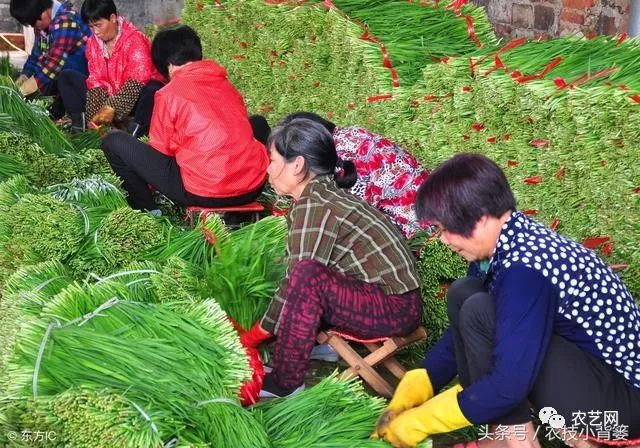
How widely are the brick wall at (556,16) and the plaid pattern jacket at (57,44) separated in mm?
3272

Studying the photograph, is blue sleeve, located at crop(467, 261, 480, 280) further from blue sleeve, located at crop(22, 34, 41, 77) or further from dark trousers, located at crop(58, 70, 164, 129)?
blue sleeve, located at crop(22, 34, 41, 77)

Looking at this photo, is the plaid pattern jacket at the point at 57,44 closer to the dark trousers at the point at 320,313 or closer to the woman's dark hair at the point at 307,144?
the woman's dark hair at the point at 307,144

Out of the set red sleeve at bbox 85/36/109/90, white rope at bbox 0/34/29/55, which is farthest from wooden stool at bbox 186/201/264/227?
white rope at bbox 0/34/29/55

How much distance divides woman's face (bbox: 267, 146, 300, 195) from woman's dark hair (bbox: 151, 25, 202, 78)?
140 centimetres

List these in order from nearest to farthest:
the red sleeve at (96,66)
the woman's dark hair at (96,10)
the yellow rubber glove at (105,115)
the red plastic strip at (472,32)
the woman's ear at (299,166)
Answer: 1. the woman's ear at (299,166)
2. the red plastic strip at (472,32)
3. the woman's dark hair at (96,10)
4. the yellow rubber glove at (105,115)
5. the red sleeve at (96,66)

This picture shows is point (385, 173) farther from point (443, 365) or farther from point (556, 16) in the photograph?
point (556, 16)

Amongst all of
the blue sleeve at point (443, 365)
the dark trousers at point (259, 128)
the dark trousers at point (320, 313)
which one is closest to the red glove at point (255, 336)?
the dark trousers at point (320, 313)

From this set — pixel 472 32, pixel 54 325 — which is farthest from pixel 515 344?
pixel 472 32

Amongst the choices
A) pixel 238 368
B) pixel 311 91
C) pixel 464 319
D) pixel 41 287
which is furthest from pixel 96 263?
pixel 311 91

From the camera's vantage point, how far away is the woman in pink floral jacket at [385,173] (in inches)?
148

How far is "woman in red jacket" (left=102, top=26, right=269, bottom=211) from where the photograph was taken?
4066 mm

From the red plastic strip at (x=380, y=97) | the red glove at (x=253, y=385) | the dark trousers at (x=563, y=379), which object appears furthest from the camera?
the red plastic strip at (x=380, y=97)

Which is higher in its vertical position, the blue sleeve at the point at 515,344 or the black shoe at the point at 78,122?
the blue sleeve at the point at 515,344

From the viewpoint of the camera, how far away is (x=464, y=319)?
2373 mm
